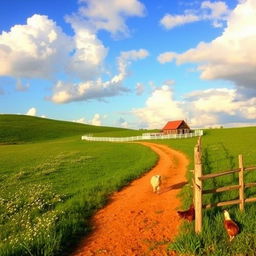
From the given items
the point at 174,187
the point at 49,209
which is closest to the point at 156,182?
the point at 174,187

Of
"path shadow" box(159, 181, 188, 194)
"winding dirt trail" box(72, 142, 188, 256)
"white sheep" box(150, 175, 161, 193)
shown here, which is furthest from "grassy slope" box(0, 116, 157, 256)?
"path shadow" box(159, 181, 188, 194)

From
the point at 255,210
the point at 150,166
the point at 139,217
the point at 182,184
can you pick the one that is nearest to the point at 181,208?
the point at 139,217

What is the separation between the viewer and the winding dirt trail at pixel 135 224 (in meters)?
10.8

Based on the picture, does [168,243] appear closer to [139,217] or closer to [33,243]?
[139,217]

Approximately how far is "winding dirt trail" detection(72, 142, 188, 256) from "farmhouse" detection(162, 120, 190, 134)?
7319 cm

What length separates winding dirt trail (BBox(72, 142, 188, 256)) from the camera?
10766mm

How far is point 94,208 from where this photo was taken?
51.3 feet

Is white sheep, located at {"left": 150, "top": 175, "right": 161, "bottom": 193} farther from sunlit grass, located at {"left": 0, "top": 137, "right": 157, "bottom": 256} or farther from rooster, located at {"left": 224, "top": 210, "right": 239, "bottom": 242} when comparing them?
rooster, located at {"left": 224, "top": 210, "right": 239, "bottom": 242}

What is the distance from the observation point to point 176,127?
91.0m

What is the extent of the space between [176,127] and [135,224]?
7930 cm

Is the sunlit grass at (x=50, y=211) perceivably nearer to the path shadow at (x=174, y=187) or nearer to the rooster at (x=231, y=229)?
the path shadow at (x=174, y=187)

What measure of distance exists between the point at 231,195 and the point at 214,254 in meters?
5.72

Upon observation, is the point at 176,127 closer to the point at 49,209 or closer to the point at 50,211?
the point at 49,209

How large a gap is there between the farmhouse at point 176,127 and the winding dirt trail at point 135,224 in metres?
73.2
